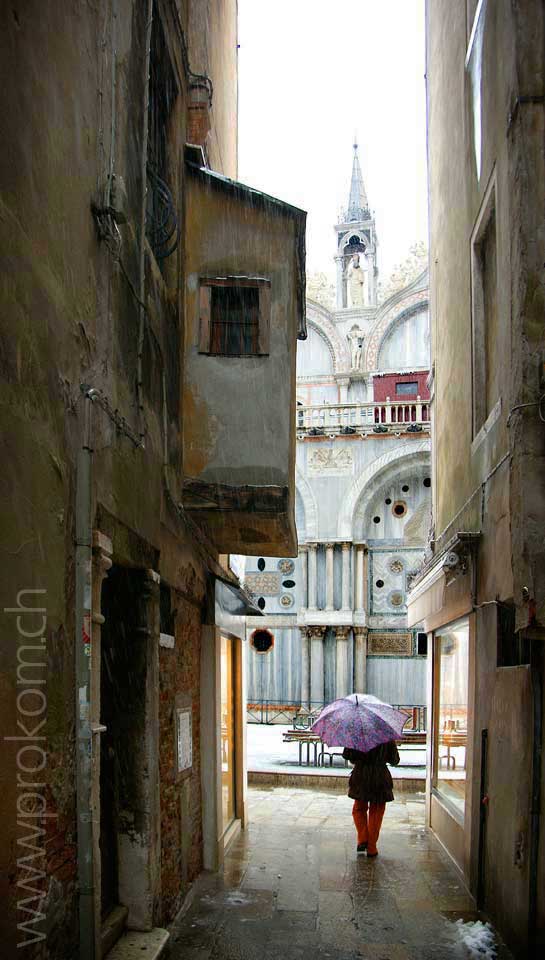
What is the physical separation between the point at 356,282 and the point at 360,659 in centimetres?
1405

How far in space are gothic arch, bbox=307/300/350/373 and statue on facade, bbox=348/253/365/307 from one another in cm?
A: 114

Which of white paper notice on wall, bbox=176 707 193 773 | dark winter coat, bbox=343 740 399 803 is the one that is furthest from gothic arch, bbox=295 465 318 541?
white paper notice on wall, bbox=176 707 193 773

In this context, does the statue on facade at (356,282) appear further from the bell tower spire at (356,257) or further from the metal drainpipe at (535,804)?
the metal drainpipe at (535,804)

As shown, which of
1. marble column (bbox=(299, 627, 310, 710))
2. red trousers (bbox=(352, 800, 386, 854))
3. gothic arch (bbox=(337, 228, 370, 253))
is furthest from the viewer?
gothic arch (bbox=(337, 228, 370, 253))

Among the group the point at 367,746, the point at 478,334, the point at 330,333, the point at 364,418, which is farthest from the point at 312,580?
the point at 478,334

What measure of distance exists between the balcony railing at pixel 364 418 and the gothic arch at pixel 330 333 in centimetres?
439

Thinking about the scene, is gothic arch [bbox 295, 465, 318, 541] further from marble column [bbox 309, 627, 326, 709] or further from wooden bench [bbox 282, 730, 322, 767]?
wooden bench [bbox 282, 730, 322, 767]

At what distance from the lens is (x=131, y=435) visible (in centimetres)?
607

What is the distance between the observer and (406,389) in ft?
96.7

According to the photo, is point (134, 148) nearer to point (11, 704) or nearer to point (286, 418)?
point (286, 418)

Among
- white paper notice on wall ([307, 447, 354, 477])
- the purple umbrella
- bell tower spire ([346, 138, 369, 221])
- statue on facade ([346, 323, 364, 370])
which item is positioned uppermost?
bell tower spire ([346, 138, 369, 221])

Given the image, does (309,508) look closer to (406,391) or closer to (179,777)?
(406,391)

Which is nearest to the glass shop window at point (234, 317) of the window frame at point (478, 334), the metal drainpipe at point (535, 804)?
the window frame at point (478, 334)

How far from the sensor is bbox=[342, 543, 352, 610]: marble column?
85.3 feet
